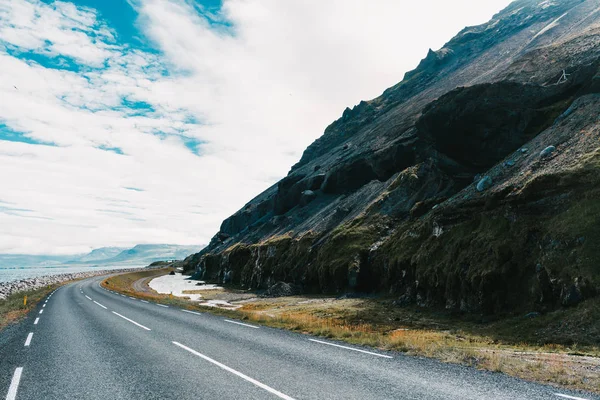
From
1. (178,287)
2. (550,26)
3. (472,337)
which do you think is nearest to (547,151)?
(472,337)

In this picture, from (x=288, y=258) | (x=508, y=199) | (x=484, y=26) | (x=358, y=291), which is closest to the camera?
(x=508, y=199)

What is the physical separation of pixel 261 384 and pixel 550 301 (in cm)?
2033

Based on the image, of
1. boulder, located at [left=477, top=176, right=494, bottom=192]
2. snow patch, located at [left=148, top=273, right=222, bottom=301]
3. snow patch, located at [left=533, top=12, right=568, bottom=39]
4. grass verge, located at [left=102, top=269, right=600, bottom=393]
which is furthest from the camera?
snow patch, located at [left=533, top=12, right=568, bottom=39]

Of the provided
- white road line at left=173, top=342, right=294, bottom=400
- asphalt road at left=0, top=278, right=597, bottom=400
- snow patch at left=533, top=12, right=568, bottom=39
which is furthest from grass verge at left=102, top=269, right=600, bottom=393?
snow patch at left=533, top=12, right=568, bottom=39

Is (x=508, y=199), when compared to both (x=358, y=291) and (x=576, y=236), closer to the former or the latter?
(x=576, y=236)

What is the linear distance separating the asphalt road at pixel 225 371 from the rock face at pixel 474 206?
14880 millimetres

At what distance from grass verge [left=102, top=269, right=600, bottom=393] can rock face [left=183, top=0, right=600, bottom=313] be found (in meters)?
1.97

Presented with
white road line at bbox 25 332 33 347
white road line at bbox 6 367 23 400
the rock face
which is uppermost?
the rock face

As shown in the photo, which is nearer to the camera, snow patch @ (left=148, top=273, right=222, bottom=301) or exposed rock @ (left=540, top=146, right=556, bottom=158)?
exposed rock @ (left=540, top=146, right=556, bottom=158)

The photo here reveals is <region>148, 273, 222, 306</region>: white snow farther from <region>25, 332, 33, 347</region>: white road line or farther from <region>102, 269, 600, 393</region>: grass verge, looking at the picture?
<region>25, 332, 33, 347</region>: white road line

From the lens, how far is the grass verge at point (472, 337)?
10.3 m

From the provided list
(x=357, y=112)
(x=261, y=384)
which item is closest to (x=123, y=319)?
(x=261, y=384)

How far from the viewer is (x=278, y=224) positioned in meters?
88.1

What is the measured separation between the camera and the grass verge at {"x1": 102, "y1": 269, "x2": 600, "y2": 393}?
1027 centimetres
